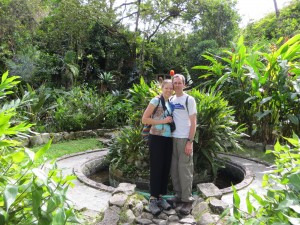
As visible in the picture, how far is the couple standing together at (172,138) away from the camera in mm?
3084

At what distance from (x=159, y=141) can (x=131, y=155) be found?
1.50m

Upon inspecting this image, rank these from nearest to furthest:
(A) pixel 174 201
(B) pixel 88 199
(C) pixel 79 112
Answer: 1. (A) pixel 174 201
2. (B) pixel 88 199
3. (C) pixel 79 112

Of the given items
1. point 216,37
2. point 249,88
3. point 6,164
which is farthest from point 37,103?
point 216,37

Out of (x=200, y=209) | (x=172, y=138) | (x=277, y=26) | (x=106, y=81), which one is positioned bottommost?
(x=200, y=209)

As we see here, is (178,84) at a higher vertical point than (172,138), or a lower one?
higher

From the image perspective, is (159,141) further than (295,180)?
Yes

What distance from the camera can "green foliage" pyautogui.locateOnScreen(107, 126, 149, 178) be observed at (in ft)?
14.7

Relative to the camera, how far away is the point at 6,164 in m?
1.43

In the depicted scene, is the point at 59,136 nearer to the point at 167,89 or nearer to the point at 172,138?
the point at 172,138

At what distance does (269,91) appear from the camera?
5887 mm

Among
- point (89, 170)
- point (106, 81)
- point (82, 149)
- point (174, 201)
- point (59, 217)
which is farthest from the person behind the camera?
point (106, 81)

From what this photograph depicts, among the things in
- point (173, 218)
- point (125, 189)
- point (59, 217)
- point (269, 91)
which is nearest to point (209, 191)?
point (173, 218)

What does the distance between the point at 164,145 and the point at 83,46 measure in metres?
9.78

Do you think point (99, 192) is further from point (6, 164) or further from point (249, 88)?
point (249, 88)
